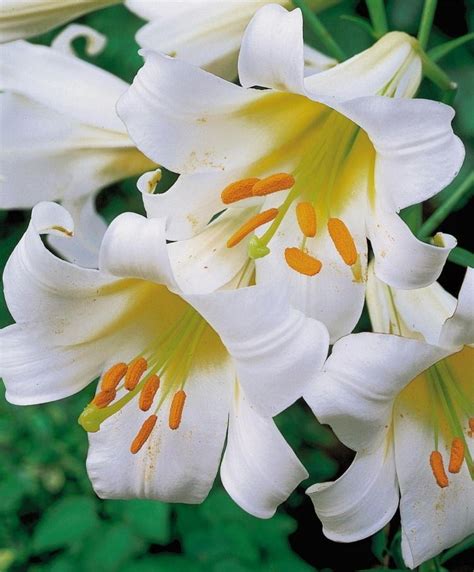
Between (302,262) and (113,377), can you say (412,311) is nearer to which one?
(302,262)

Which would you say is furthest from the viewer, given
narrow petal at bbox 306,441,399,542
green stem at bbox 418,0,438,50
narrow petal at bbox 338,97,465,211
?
green stem at bbox 418,0,438,50

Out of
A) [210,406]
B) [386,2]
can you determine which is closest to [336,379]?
[210,406]

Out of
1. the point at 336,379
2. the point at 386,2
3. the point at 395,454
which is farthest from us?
the point at 386,2

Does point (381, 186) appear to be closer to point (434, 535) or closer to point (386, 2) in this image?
point (434, 535)

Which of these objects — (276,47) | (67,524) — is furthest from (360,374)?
(67,524)

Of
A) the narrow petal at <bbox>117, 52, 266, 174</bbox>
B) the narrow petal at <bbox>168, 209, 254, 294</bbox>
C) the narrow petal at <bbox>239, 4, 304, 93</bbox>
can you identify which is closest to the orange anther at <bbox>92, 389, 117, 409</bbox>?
the narrow petal at <bbox>168, 209, 254, 294</bbox>

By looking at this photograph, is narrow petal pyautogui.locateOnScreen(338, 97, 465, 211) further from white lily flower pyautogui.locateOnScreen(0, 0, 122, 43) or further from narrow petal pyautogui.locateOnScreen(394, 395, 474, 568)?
white lily flower pyautogui.locateOnScreen(0, 0, 122, 43)
